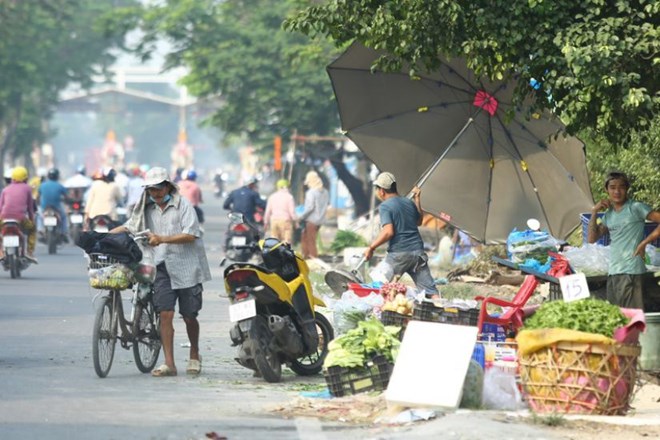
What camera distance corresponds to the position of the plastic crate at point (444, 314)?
37.7 feet

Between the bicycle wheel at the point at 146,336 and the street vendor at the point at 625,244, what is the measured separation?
369 centimetres

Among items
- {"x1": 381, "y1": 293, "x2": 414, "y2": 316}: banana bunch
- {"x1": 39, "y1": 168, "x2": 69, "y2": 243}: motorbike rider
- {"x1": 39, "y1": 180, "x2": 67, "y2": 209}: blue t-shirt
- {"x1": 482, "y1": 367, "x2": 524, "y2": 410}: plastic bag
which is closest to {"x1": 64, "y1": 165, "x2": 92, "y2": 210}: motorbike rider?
{"x1": 39, "y1": 168, "x2": 69, "y2": 243}: motorbike rider

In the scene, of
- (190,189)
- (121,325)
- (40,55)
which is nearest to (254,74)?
(190,189)

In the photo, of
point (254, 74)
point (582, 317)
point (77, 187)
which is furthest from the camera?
point (254, 74)

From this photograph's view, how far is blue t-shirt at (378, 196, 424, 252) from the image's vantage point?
14227 millimetres

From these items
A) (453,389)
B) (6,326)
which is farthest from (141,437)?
(6,326)

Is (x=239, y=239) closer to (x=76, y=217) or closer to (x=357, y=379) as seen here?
(x=76, y=217)

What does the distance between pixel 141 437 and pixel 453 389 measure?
192 cm

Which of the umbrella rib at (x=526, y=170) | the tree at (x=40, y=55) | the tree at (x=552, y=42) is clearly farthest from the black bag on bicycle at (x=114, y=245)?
the tree at (x=40, y=55)

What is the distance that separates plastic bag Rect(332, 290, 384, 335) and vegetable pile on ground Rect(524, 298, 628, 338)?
92.3 inches

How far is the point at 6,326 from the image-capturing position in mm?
16297

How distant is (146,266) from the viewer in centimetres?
1221

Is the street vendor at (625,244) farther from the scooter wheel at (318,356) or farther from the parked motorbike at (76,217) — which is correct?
the parked motorbike at (76,217)

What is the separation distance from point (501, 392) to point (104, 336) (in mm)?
3416
